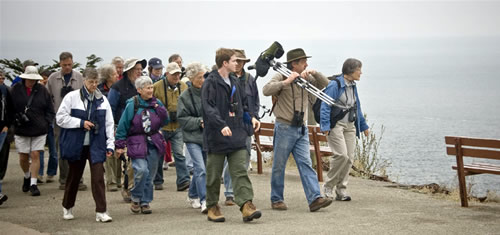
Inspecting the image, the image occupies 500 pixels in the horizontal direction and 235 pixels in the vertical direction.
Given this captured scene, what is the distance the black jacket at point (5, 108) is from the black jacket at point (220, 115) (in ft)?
12.3

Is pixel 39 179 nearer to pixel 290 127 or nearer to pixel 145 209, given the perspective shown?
pixel 145 209

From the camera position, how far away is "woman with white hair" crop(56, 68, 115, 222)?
1030cm

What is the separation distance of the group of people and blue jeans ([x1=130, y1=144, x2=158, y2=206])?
0.01 m

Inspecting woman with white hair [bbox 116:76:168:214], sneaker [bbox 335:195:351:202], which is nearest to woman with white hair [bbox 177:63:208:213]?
woman with white hair [bbox 116:76:168:214]

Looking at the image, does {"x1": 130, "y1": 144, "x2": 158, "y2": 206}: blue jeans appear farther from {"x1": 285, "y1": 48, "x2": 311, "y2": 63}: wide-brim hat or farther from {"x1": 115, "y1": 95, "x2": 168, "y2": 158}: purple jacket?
{"x1": 285, "y1": 48, "x2": 311, "y2": 63}: wide-brim hat

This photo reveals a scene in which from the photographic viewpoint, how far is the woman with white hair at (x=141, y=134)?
35.1 ft

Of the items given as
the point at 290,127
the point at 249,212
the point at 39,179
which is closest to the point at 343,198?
the point at 290,127

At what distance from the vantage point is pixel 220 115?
391 inches

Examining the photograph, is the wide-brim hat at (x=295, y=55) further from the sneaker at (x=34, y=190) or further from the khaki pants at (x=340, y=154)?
the sneaker at (x=34, y=190)

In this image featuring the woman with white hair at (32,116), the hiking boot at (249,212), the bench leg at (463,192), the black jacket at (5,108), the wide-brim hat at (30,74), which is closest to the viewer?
the hiking boot at (249,212)

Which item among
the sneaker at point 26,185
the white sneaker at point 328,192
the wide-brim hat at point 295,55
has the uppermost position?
the wide-brim hat at point 295,55

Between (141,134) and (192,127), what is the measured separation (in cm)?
71

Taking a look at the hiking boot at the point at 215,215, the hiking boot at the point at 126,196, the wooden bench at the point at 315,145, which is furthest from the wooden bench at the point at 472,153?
the hiking boot at the point at 126,196

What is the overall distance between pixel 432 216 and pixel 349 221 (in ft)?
3.67
